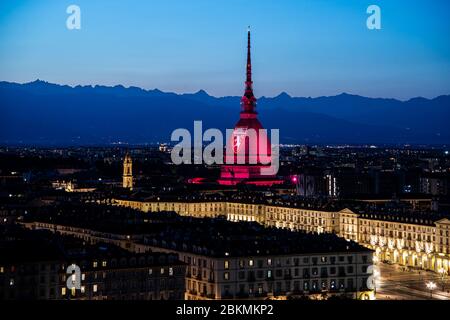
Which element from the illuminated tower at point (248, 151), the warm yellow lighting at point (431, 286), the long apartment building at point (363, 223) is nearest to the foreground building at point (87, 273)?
the warm yellow lighting at point (431, 286)

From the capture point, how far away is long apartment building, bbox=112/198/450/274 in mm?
79500

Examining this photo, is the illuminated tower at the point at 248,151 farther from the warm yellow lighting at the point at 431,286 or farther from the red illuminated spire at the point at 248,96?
the warm yellow lighting at the point at 431,286

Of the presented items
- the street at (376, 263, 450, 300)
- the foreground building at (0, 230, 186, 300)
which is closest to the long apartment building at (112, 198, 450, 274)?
the street at (376, 263, 450, 300)

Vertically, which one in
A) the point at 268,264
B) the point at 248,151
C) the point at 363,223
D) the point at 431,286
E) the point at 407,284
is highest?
the point at 248,151

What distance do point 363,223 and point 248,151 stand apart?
52.9 meters

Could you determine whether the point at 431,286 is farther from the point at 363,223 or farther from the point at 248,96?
the point at 248,96

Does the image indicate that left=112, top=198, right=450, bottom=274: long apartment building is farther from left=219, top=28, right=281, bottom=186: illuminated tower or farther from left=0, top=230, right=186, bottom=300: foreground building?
left=0, top=230, right=186, bottom=300: foreground building

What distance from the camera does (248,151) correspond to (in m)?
142

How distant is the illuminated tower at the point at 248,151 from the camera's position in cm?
14012

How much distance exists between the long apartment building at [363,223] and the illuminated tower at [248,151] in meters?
23.2

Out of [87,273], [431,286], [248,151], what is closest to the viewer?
[87,273]

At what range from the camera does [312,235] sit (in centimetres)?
6825

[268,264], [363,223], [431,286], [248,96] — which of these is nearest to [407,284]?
[431,286]
